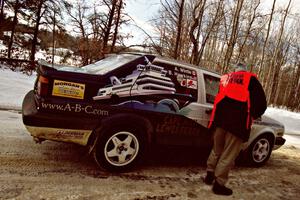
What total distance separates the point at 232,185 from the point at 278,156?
9.92 feet

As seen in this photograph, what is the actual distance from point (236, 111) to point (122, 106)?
5.00ft

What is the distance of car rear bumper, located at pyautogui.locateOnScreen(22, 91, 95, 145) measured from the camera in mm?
3818

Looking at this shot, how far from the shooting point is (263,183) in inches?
188

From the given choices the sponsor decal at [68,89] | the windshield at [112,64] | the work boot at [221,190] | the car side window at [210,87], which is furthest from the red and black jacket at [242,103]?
the sponsor decal at [68,89]

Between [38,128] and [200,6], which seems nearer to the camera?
[38,128]

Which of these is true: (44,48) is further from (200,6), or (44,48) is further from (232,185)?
(232,185)

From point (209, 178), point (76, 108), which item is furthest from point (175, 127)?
point (76, 108)

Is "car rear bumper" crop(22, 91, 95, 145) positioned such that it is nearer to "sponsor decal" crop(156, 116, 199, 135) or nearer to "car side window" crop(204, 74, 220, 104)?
"sponsor decal" crop(156, 116, 199, 135)

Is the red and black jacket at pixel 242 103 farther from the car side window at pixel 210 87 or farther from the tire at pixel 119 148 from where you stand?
the tire at pixel 119 148

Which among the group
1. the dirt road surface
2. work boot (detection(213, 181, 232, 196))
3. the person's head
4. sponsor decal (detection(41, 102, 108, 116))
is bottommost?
the dirt road surface

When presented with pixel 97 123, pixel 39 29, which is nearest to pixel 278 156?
pixel 97 123

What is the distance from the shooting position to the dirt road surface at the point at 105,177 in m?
3.49

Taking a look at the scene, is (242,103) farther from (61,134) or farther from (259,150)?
(61,134)

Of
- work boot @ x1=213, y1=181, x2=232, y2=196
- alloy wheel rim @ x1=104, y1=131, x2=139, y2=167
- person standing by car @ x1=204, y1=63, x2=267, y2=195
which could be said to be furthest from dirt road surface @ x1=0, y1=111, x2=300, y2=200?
person standing by car @ x1=204, y1=63, x2=267, y2=195
